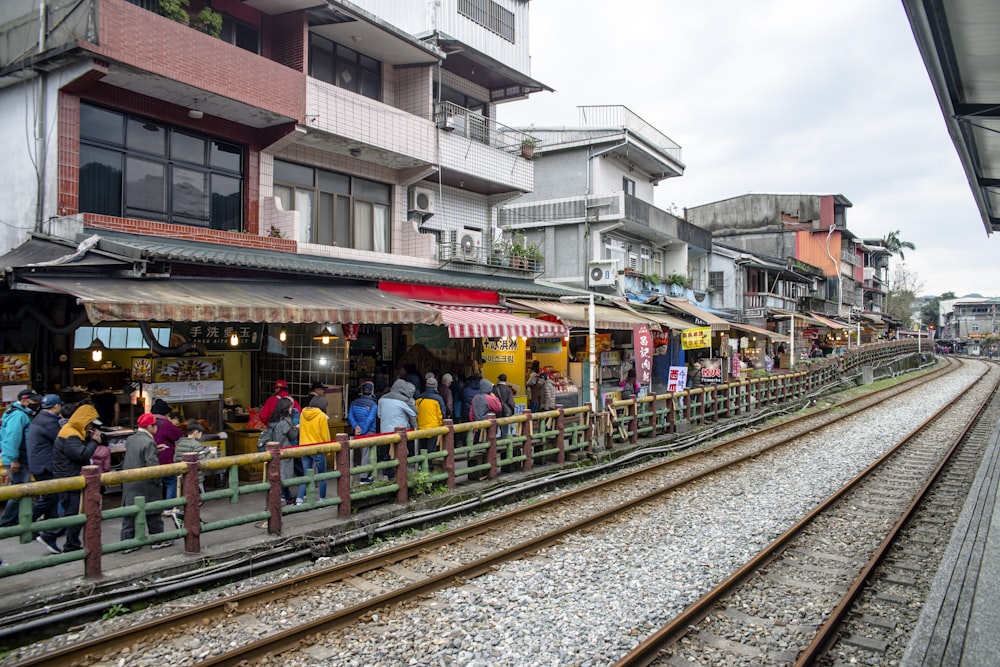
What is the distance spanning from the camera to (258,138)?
1374 centimetres

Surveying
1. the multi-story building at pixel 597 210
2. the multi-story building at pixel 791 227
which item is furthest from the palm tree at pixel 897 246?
the multi-story building at pixel 597 210

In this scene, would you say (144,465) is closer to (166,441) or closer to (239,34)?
(166,441)

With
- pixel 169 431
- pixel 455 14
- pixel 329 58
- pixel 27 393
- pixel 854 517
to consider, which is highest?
pixel 455 14

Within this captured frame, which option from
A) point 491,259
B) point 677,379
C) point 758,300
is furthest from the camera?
point 758,300

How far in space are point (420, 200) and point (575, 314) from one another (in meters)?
5.13

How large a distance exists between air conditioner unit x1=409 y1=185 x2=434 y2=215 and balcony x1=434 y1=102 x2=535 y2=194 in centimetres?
74

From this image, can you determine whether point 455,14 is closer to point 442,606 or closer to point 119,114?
point 119,114

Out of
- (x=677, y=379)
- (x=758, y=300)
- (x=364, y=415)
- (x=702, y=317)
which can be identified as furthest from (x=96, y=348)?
(x=758, y=300)

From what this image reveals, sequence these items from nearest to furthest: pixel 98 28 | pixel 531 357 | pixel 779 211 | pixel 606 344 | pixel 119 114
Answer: pixel 98 28, pixel 119 114, pixel 531 357, pixel 606 344, pixel 779 211

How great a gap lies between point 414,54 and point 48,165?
28.3 feet

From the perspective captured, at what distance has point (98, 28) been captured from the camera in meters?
10.1

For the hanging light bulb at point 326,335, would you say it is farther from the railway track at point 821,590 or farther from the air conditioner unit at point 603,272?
the air conditioner unit at point 603,272

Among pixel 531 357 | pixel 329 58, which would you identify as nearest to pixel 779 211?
pixel 531 357

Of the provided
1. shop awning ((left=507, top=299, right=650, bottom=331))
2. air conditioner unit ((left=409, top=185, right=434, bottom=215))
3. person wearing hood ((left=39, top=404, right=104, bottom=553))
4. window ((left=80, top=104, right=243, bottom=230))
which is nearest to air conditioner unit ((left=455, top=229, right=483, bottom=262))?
air conditioner unit ((left=409, top=185, right=434, bottom=215))
